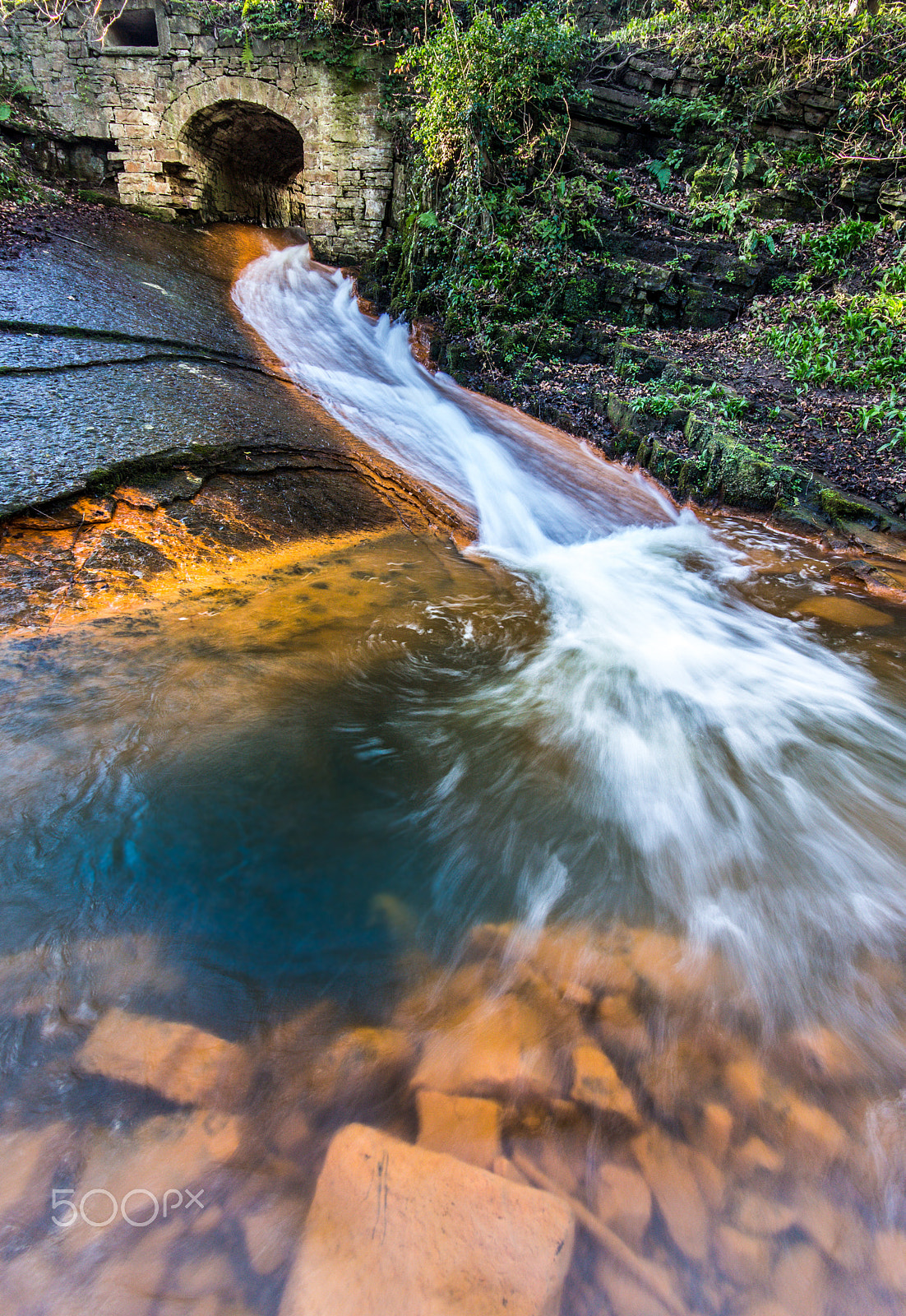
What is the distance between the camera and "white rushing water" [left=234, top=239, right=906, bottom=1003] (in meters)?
2.12

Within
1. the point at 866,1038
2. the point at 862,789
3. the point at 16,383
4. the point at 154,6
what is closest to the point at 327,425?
the point at 16,383

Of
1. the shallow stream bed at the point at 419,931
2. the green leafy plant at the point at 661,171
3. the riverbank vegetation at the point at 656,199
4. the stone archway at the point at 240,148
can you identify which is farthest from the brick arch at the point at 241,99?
the shallow stream bed at the point at 419,931

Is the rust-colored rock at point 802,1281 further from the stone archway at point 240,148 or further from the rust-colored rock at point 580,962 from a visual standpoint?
the stone archway at point 240,148

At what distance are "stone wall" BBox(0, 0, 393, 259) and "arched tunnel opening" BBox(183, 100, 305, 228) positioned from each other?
2.8 inches

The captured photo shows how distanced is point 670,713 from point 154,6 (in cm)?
1246

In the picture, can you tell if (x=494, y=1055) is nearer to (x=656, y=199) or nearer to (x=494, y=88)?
(x=656, y=199)

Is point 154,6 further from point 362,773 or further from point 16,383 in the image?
point 362,773

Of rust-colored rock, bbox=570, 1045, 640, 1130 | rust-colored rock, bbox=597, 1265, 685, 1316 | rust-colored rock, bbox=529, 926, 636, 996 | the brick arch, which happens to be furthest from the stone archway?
rust-colored rock, bbox=597, 1265, 685, 1316

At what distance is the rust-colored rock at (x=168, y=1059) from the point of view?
54.3 inches

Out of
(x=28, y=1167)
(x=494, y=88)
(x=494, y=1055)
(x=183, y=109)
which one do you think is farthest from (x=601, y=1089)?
(x=183, y=109)

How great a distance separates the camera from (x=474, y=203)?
7.77 meters

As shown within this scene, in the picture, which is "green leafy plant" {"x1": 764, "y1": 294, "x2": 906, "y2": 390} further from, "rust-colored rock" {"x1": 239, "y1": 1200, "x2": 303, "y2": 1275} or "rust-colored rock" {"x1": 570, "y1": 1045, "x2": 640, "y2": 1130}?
"rust-colored rock" {"x1": 239, "y1": 1200, "x2": 303, "y2": 1275}

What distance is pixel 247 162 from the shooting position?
11.2 metres

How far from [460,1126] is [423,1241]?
23 cm
